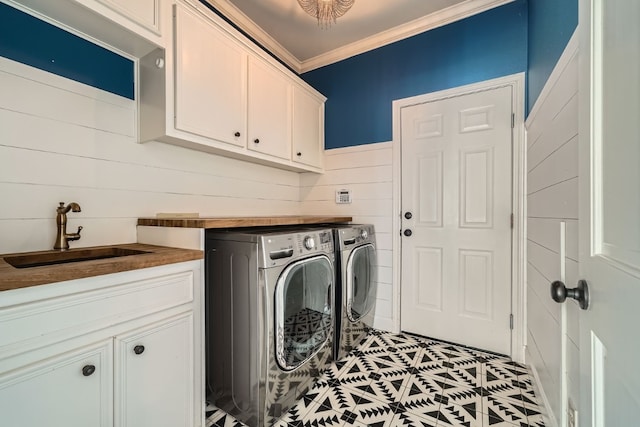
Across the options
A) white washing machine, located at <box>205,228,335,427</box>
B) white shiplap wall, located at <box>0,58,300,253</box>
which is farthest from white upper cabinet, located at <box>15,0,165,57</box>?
white washing machine, located at <box>205,228,335,427</box>

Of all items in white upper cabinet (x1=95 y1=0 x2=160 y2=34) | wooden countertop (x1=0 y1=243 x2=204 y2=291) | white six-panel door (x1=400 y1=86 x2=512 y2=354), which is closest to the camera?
wooden countertop (x1=0 y1=243 x2=204 y2=291)

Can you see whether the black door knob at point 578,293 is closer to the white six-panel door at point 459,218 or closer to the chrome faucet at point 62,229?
the white six-panel door at point 459,218

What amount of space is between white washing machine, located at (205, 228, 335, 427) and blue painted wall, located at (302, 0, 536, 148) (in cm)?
144

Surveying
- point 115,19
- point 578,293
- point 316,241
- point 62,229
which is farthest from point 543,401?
point 115,19

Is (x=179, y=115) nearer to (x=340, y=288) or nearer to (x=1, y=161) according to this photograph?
(x=1, y=161)

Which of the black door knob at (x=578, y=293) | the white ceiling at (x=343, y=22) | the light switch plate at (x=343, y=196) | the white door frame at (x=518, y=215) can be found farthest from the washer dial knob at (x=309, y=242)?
the white ceiling at (x=343, y=22)

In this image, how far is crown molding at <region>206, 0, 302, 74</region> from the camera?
1.99 meters

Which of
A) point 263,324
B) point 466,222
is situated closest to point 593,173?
point 263,324

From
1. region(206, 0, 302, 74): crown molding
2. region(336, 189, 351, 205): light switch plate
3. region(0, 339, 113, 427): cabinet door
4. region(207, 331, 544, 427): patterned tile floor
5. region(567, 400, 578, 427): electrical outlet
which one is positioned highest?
region(206, 0, 302, 74): crown molding

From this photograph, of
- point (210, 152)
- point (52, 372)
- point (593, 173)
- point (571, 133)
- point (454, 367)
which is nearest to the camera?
point (593, 173)

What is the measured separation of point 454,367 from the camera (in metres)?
1.79

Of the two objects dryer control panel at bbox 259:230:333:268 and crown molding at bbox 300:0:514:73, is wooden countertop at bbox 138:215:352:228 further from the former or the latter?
crown molding at bbox 300:0:514:73

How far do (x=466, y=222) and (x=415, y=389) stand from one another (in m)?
1.22

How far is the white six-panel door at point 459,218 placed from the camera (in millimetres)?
1944
